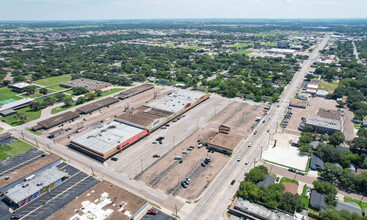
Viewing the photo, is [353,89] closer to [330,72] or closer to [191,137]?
[330,72]

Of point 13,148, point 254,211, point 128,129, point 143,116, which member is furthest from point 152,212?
point 13,148

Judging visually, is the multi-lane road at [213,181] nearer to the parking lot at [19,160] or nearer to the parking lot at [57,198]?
the parking lot at [57,198]

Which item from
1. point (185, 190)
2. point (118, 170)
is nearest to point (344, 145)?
point (185, 190)

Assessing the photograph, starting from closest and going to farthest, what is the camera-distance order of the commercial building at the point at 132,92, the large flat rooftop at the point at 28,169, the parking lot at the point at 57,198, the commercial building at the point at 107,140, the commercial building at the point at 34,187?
the parking lot at the point at 57,198
the commercial building at the point at 34,187
the large flat rooftop at the point at 28,169
the commercial building at the point at 107,140
the commercial building at the point at 132,92

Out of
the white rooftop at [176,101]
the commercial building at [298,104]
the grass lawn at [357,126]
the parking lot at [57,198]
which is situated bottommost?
the parking lot at [57,198]

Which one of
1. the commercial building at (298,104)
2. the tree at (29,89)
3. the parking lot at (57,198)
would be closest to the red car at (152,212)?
the parking lot at (57,198)
